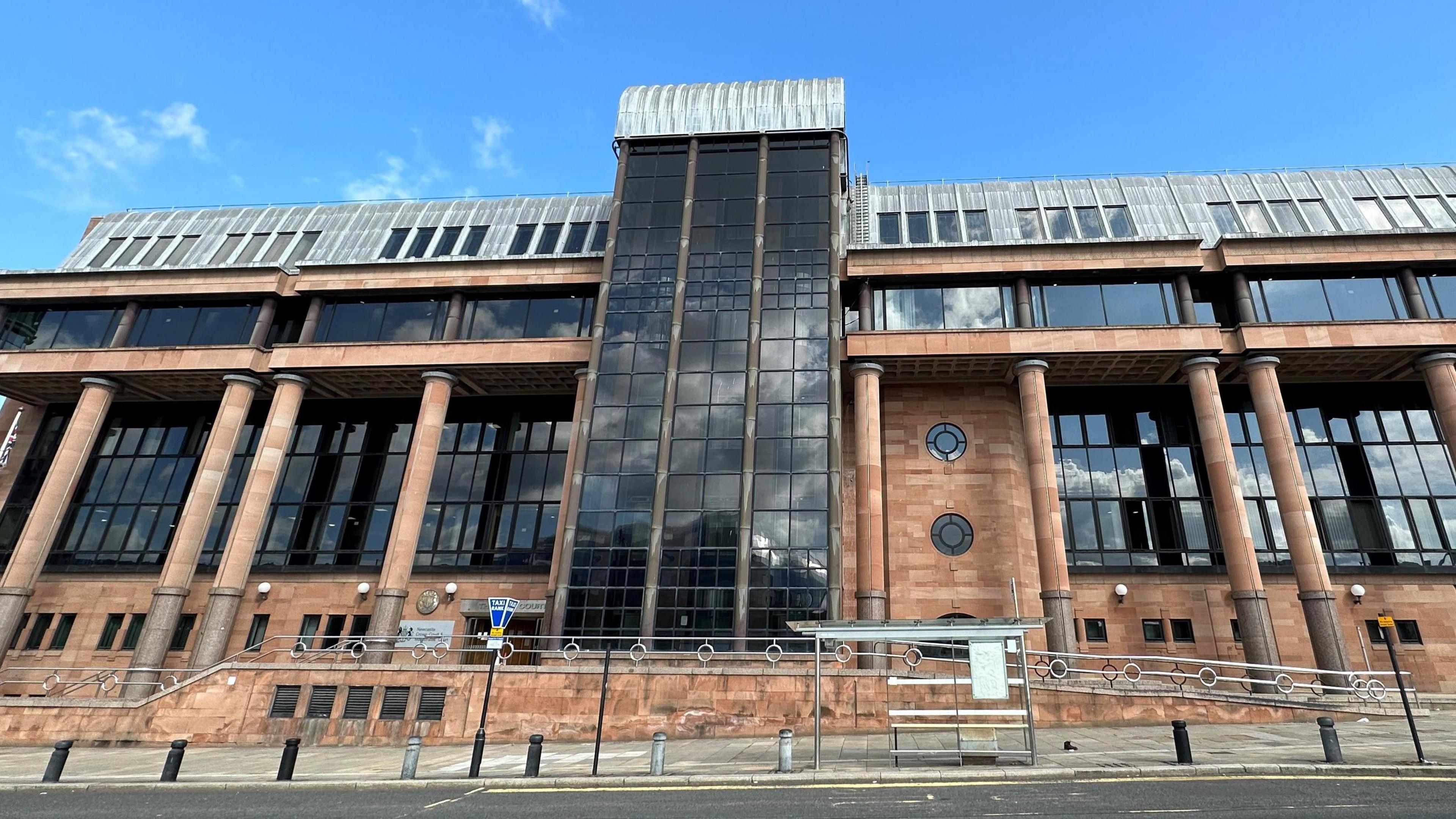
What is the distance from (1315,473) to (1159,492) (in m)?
6.89

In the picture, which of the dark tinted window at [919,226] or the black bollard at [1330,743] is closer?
the black bollard at [1330,743]

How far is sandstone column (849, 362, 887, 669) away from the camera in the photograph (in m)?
27.7

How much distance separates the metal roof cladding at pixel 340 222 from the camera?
3944cm

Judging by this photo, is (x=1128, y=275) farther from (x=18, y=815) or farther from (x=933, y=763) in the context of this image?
(x=18, y=815)

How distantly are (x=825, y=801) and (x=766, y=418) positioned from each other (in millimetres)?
18627

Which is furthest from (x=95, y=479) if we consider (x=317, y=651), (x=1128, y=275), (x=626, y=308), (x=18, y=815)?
(x=1128, y=275)

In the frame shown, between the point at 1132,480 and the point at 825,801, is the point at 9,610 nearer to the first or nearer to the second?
the point at 825,801

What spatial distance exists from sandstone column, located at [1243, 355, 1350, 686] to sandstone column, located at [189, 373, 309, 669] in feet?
134

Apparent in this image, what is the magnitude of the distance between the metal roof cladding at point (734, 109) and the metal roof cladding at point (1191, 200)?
5.59m

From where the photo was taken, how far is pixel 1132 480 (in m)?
32.9

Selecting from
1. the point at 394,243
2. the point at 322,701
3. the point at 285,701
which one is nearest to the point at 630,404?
the point at 322,701

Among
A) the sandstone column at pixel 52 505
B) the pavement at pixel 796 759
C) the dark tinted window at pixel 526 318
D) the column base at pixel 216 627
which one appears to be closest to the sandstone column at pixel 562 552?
the dark tinted window at pixel 526 318

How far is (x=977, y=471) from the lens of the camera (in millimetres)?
32469

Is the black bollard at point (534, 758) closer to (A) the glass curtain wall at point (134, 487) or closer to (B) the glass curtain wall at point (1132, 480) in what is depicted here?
(B) the glass curtain wall at point (1132, 480)
